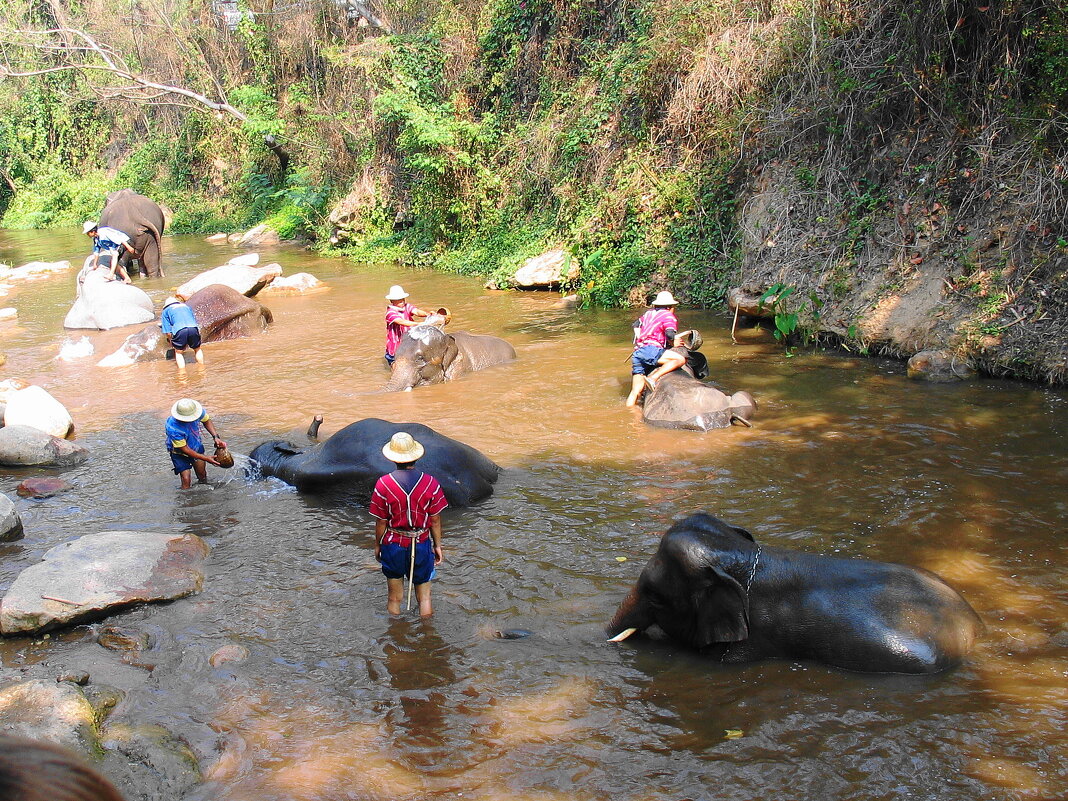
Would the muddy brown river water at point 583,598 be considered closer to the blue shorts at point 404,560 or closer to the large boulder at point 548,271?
the blue shorts at point 404,560

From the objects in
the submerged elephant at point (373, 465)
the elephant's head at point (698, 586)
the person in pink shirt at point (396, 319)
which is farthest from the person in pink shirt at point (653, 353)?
the elephant's head at point (698, 586)

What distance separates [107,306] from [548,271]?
7795 mm

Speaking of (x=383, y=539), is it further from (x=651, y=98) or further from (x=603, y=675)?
(x=651, y=98)

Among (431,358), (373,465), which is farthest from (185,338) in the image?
(373,465)

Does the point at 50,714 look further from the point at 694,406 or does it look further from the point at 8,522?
the point at 694,406

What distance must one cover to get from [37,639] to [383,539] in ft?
7.36

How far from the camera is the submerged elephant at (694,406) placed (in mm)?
A: 8656

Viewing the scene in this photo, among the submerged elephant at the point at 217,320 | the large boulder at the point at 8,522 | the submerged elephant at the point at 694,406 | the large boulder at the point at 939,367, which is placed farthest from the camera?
the submerged elephant at the point at 217,320

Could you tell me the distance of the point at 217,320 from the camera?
1405cm

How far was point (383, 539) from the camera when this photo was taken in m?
5.51

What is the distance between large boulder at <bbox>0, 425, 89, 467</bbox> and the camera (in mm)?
8773

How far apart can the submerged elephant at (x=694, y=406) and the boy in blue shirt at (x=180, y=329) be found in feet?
22.2

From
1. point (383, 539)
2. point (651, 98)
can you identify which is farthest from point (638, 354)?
point (651, 98)

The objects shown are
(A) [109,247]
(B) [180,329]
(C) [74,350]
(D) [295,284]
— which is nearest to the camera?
(B) [180,329]
